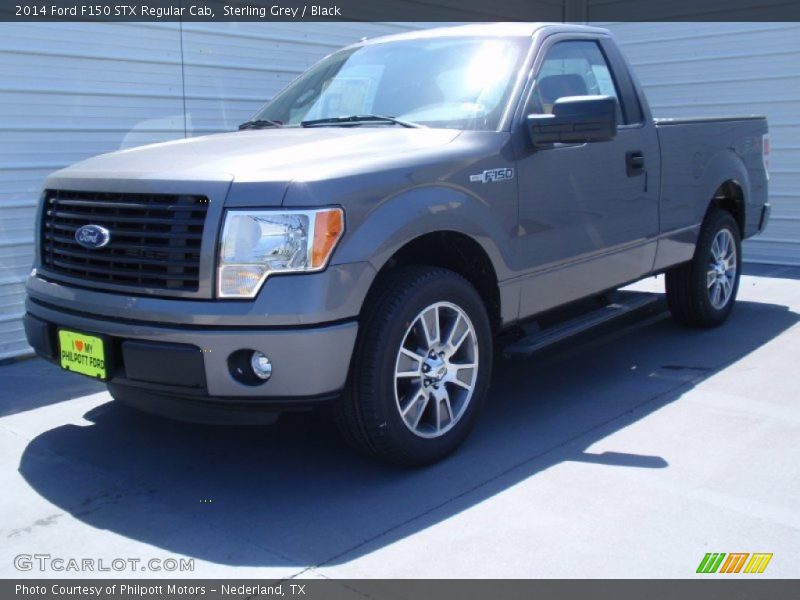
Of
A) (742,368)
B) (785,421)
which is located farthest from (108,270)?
(742,368)

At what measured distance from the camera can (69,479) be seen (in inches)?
156

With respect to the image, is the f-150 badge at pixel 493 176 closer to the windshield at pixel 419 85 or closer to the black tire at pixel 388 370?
the windshield at pixel 419 85

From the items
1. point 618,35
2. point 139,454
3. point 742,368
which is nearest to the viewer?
point 139,454

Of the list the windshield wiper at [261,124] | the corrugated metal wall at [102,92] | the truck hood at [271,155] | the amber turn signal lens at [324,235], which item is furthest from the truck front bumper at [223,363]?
the corrugated metal wall at [102,92]

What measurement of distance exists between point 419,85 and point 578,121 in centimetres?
89

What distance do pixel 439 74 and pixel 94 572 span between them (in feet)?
9.43

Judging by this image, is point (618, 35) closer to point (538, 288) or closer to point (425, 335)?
point (538, 288)

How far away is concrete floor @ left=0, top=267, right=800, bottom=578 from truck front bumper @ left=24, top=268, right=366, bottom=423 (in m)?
0.45

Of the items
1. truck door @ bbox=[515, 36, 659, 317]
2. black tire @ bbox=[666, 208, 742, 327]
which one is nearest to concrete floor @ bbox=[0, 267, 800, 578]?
truck door @ bbox=[515, 36, 659, 317]

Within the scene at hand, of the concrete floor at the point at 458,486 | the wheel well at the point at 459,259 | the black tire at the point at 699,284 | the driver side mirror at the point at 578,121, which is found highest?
the driver side mirror at the point at 578,121

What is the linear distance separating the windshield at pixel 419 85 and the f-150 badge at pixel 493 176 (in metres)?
0.25

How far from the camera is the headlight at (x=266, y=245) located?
3398mm
